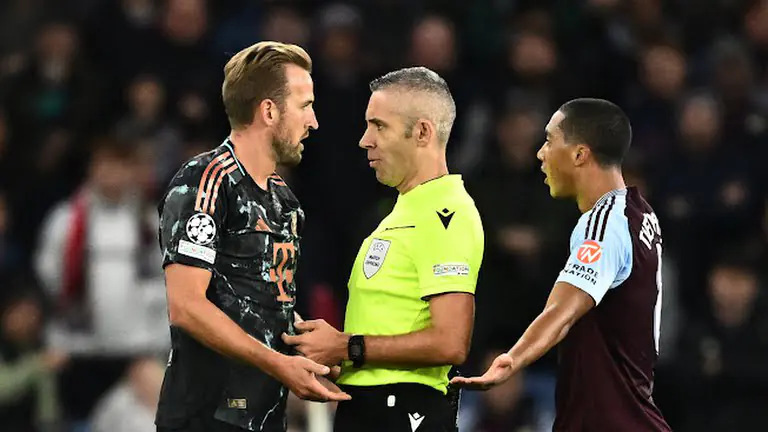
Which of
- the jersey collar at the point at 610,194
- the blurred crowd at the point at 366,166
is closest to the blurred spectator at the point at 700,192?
the blurred crowd at the point at 366,166

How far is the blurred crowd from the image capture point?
977cm

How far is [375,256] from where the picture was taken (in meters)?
5.72

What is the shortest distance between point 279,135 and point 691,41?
7434 millimetres

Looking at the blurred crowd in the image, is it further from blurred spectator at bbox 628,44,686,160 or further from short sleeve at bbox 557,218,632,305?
short sleeve at bbox 557,218,632,305

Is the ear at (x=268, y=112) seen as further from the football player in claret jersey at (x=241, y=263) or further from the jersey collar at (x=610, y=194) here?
the jersey collar at (x=610, y=194)

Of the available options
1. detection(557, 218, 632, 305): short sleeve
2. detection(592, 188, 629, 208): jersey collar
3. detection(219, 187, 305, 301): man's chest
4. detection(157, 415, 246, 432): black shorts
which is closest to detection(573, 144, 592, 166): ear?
detection(592, 188, 629, 208): jersey collar

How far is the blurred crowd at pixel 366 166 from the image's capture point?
32.0ft

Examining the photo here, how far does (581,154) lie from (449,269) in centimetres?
75

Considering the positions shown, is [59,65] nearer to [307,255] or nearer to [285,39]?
[285,39]

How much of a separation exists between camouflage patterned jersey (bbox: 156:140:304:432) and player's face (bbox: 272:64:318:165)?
0.20 m

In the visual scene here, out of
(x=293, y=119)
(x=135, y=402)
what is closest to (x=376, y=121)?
(x=293, y=119)

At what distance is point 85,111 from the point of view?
11234mm

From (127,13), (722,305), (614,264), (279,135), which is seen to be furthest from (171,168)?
(614,264)

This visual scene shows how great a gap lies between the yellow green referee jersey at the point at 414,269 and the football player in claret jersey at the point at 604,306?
416mm
